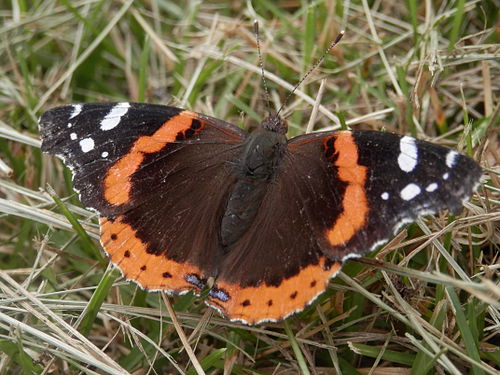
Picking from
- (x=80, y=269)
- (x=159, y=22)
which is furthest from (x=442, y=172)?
(x=159, y=22)

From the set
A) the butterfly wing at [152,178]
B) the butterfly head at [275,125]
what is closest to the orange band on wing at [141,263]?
the butterfly wing at [152,178]

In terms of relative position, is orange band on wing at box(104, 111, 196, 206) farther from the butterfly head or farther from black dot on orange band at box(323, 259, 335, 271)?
black dot on orange band at box(323, 259, 335, 271)

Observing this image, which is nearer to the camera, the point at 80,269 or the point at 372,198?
the point at 372,198

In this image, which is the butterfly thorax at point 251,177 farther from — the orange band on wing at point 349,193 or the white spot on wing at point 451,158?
the white spot on wing at point 451,158

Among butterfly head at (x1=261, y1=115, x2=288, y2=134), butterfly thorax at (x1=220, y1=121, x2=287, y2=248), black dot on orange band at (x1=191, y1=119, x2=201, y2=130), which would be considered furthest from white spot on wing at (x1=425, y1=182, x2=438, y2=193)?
black dot on orange band at (x1=191, y1=119, x2=201, y2=130)

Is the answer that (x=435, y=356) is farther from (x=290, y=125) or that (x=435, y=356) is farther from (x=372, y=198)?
(x=290, y=125)

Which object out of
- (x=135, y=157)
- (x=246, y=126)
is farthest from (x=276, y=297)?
(x=246, y=126)

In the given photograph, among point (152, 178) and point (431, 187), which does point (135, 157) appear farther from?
point (431, 187)
